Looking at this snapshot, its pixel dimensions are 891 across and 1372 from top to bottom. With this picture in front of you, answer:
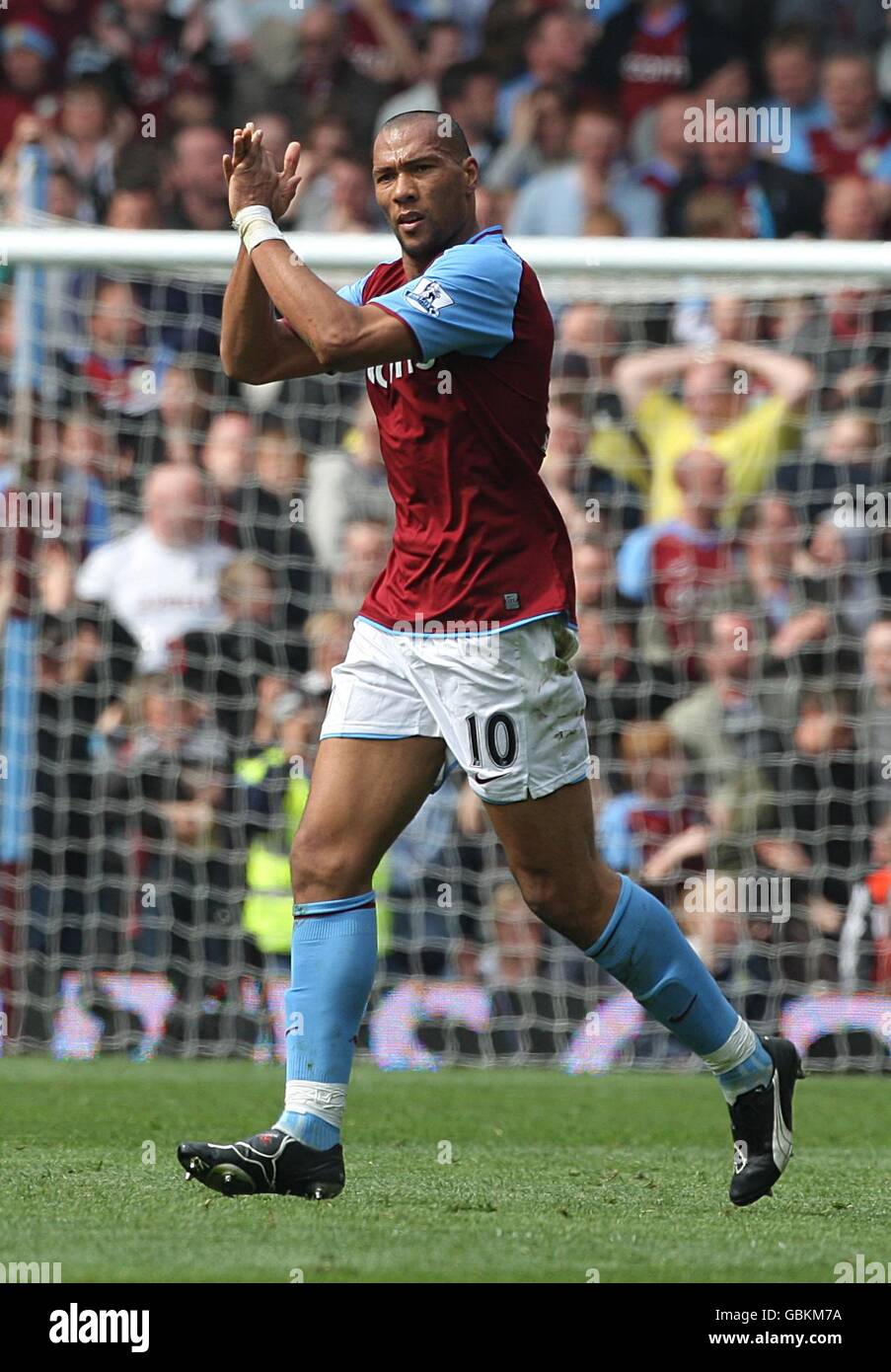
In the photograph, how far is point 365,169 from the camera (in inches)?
444

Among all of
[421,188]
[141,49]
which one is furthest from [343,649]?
[141,49]

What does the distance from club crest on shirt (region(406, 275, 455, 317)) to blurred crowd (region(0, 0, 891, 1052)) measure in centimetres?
356

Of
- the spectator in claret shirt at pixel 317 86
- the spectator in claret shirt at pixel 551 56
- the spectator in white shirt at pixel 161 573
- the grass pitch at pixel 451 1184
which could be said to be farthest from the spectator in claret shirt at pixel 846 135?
the grass pitch at pixel 451 1184

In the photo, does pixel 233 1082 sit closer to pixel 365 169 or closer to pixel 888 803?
pixel 888 803

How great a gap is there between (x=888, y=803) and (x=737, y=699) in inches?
29.9

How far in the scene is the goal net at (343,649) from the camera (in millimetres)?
8336

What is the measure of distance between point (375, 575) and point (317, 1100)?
181 inches

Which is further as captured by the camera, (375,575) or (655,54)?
(655,54)

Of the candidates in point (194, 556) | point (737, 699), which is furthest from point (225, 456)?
point (737, 699)

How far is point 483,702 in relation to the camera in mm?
4512

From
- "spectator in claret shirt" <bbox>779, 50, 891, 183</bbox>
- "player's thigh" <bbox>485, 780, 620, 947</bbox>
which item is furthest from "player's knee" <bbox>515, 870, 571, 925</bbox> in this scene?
"spectator in claret shirt" <bbox>779, 50, 891, 183</bbox>

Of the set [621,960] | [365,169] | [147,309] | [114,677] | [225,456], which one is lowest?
[621,960]

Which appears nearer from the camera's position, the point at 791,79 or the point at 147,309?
the point at 147,309

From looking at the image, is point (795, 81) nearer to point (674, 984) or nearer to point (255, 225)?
point (255, 225)
